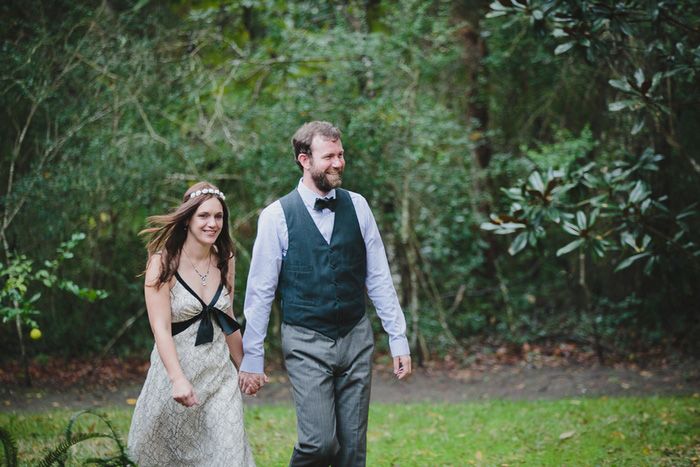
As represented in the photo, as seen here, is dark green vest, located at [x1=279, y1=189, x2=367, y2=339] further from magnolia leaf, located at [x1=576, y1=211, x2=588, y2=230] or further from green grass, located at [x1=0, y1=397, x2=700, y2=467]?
magnolia leaf, located at [x1=576, y1=211, x2=588, y2=230]

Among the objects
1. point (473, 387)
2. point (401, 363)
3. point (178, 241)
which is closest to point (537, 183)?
point (401, 363)

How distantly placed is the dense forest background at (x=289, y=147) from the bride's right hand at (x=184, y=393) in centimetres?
369

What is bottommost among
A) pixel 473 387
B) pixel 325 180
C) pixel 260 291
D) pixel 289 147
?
pixel 473 387

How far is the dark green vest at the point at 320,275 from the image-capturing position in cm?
347

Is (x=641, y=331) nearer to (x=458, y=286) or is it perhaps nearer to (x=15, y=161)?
(x=458, y=286)

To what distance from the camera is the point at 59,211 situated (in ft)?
26.8

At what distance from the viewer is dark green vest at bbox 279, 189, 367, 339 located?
3475 mm

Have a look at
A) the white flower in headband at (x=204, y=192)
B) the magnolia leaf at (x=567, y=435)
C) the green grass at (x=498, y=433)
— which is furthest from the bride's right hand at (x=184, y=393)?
the magnolia leaf at (x=567, y=435)

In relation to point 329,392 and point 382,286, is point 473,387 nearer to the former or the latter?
point 382,286

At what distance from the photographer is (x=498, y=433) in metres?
6.17

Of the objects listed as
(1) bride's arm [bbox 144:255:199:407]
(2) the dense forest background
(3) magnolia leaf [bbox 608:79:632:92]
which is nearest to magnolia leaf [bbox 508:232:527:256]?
(2) the dense forest background

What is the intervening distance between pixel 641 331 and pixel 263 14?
8003 millimetres

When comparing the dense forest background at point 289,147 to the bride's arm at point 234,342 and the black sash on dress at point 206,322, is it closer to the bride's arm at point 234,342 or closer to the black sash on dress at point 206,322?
the bride's arm at point 234,342

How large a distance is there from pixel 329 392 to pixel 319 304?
0.48 m
